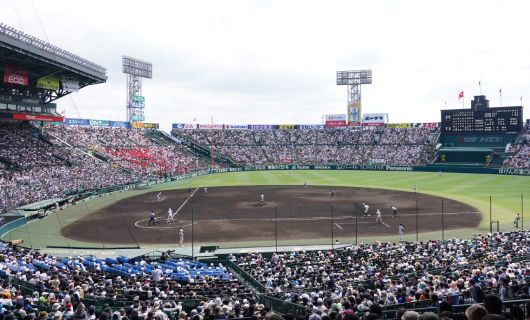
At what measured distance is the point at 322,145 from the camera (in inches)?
4766

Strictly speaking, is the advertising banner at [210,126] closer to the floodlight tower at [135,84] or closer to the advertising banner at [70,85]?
the floodlight tower at [135,84]

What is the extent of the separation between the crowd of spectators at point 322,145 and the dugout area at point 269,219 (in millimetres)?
47576

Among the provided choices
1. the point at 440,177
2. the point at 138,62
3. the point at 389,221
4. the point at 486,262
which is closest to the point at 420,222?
the point at 389,221

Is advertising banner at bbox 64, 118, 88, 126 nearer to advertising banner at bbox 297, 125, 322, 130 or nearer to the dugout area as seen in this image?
the dugout area

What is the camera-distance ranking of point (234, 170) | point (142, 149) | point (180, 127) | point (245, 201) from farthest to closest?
1. point (180, 127)
2. point (234, 170)
3. point (142, 149)
4. point (245, 201)

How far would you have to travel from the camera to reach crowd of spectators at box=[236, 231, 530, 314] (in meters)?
13.1

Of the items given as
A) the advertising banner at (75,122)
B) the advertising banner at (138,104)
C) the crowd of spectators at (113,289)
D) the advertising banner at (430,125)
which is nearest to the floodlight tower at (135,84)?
the advertising banner at (138,104)

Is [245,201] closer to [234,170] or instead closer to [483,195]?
[483,195]

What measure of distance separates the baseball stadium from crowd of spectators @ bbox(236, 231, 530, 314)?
0.40 feet

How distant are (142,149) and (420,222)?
2811 inches

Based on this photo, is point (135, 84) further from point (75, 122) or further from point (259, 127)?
point (259, 127)

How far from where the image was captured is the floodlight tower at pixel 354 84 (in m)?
124

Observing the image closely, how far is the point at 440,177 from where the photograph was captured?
81.6 meters

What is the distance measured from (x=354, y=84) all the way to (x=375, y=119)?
1265cm
